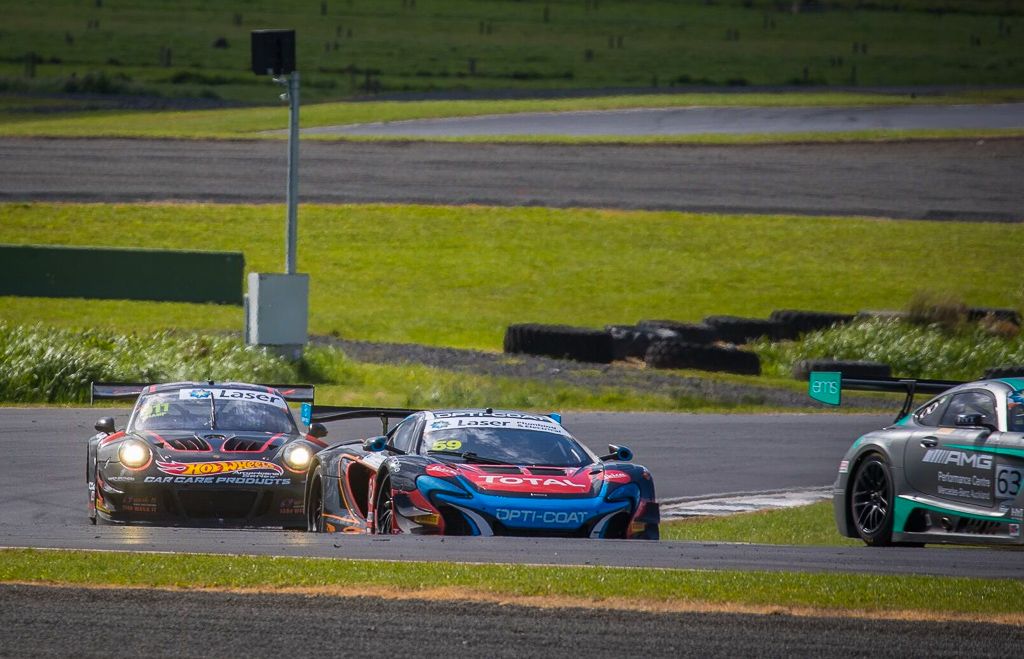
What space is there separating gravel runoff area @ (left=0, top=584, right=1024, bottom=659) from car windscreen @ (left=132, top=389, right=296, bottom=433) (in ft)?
17.3

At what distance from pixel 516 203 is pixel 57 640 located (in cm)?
2716

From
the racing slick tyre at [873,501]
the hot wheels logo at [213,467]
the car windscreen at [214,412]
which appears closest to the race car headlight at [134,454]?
the hot wheels logo at [213,467]

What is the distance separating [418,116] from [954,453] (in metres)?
35.5

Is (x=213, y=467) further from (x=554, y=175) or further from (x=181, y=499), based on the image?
(x=554, y=175)

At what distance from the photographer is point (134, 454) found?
42.7 feet

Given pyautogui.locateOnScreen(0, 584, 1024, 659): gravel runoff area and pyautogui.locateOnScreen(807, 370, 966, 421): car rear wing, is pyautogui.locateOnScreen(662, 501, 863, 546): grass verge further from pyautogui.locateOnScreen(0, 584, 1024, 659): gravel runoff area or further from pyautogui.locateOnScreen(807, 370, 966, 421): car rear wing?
pyautogui.locateOnScreen(0, 584, 1024, 659): gravel runoff area

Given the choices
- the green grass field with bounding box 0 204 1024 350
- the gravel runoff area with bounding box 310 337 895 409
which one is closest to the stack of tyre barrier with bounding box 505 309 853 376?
the gravel runoff area with bounding box 310 337 895 409

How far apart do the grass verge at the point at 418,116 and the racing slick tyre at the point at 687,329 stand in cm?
1469

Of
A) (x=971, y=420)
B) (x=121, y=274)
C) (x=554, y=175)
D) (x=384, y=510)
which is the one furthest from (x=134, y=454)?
(x=554, y=175)

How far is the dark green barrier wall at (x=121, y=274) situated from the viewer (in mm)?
27188

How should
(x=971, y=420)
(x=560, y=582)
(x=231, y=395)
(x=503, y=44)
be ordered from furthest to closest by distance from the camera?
(x=503, y=44), (x=231, y=395), (x=971, y=420), (x=560, y=582)

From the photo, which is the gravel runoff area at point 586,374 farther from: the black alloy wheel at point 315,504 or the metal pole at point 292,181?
the black alloy wheel at point 315,504

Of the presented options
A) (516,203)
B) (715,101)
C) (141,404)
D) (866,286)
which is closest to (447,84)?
(715,101)

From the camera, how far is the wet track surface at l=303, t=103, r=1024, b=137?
43.2 meters
